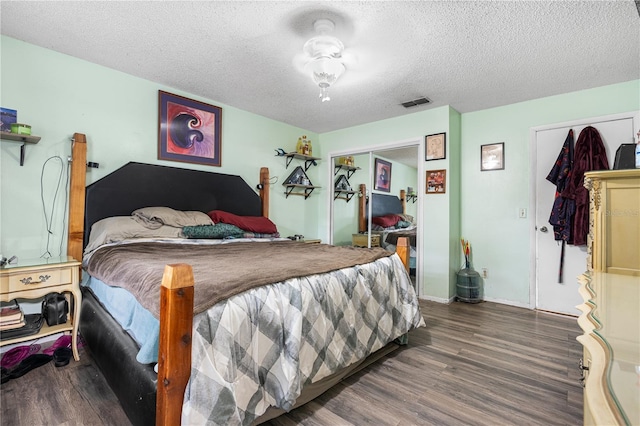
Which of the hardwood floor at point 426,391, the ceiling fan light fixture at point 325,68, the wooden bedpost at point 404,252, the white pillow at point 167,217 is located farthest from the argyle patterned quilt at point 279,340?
the white pillow at point 167,217

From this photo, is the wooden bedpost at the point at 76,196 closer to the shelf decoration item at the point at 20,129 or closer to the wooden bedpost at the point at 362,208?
the shelf decoration item at the point at 20,129

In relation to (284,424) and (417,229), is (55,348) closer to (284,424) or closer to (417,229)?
(284,424)

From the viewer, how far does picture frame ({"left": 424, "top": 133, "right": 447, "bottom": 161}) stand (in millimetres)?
3643

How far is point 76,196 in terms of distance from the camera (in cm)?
252

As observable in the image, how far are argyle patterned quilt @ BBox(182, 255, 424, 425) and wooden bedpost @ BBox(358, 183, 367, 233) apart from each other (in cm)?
239

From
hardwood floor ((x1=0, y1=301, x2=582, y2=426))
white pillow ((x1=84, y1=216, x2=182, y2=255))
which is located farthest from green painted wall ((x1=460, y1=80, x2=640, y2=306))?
white pillow ((x1=84, y1=216, x2=182, y2=255))

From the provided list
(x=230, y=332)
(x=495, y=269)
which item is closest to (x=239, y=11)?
(x=230, y=332)

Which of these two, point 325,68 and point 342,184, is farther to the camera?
point 342,184

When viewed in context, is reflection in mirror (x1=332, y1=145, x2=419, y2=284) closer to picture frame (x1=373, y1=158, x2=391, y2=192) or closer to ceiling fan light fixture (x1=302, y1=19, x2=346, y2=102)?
picture frame (x1=373, y1=158, x2=391, y2=192)

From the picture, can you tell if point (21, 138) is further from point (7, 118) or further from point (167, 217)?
point (167, 217)

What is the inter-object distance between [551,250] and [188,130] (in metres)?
4.18

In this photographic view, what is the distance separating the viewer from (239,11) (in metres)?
1.97

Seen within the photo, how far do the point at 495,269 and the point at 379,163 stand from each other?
1989 millimetres

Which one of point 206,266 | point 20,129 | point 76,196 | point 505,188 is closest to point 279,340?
point 206,266
